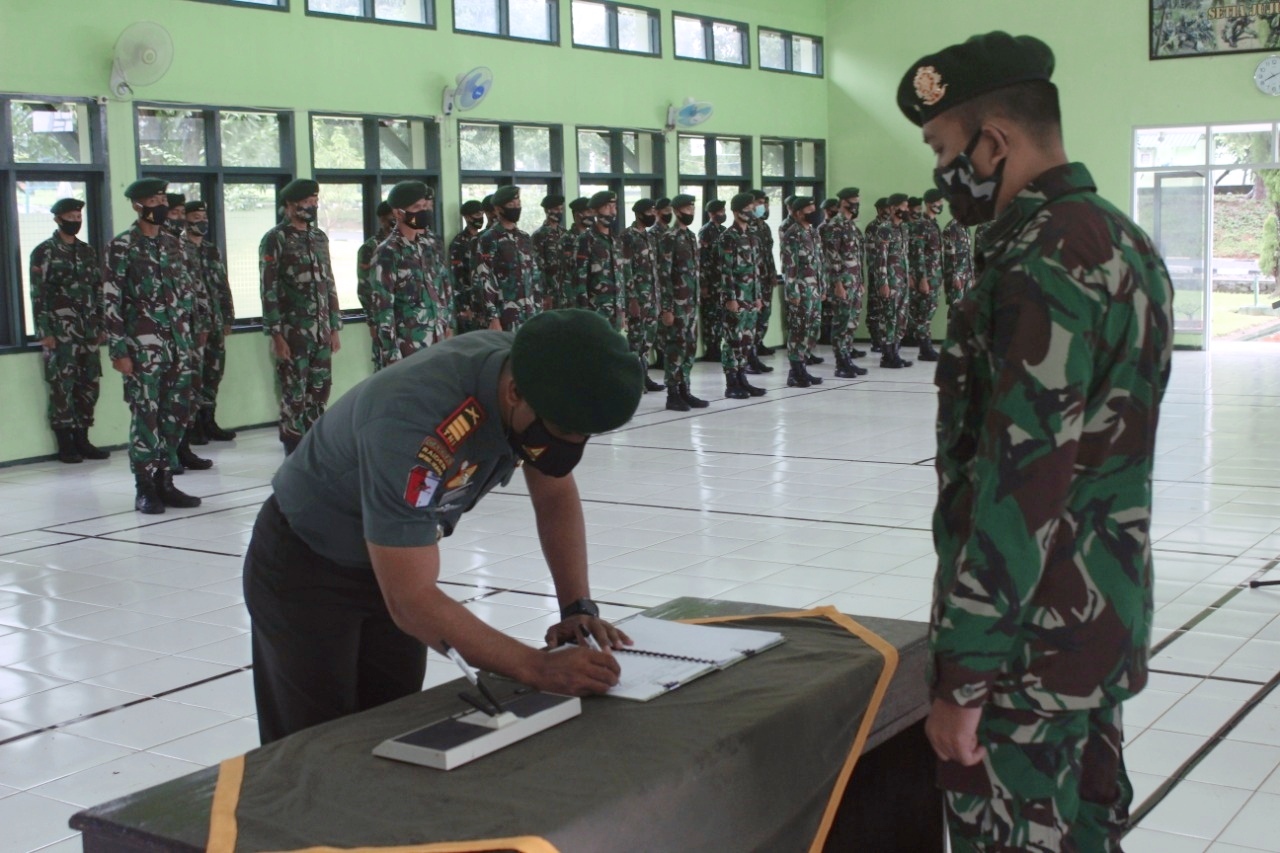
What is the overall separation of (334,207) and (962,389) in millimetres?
9544

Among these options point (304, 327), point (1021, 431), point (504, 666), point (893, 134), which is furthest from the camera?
point (893, 134)

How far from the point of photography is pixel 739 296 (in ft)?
37.8

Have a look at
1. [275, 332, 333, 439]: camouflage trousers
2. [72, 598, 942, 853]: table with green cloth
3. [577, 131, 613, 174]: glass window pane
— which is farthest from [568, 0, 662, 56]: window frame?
[72, 598, 942, 853]: table with green cloth

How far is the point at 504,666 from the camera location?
2027 millimetres

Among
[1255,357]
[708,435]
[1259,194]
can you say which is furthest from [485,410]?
[1259,194]

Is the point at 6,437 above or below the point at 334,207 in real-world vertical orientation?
below

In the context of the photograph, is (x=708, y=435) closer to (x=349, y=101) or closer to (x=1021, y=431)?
(x=349, y=101)

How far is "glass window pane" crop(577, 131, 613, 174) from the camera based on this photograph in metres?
13.1

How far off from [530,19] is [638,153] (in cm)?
207

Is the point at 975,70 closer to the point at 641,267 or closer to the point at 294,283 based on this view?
the point at 294,283

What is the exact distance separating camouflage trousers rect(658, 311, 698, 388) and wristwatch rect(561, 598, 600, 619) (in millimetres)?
8275

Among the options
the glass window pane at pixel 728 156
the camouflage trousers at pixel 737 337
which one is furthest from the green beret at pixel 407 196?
the glass window pane at pixel 728 156

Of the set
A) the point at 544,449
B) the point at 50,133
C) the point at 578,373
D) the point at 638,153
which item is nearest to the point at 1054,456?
the point at 578,373

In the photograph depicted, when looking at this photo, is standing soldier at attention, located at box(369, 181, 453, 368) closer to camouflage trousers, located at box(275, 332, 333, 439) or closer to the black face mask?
camouflage trousers, located at box(275, 332, 333, 439)
